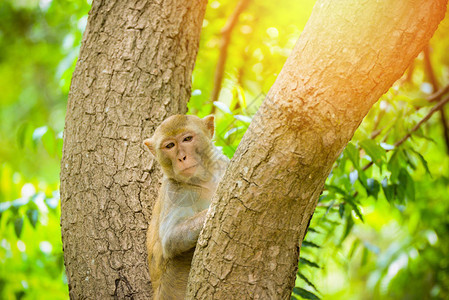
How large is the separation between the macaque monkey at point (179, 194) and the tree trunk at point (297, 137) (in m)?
0.80

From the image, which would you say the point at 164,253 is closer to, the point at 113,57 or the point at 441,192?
the point at 113,57

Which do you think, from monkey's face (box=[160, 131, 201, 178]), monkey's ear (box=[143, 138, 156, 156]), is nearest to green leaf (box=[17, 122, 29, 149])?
monkey's ear (box=[143, 138, 156, 156])

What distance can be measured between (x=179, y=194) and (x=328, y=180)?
62.1 inches

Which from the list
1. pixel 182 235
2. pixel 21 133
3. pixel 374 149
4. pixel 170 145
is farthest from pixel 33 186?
pixel 374 149

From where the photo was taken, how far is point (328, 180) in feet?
15.0

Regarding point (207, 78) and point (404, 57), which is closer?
point (404, 57)

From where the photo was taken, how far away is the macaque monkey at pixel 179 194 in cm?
340

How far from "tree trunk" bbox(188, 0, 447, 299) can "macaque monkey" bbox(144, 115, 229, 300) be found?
80 centimetres

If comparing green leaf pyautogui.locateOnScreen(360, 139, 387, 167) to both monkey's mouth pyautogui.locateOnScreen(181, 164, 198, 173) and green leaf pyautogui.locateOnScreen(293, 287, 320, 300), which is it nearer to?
green leaf pyautogui.locateOnScreen(293, 287, 320, 300)

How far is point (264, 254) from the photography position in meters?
2.46

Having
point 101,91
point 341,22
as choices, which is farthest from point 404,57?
point 101,91

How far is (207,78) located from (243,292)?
428cm

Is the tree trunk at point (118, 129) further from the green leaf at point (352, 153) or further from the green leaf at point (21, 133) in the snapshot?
the green leaf at point (352, 153)

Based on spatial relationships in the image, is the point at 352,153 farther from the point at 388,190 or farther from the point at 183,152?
the point at 183,152
